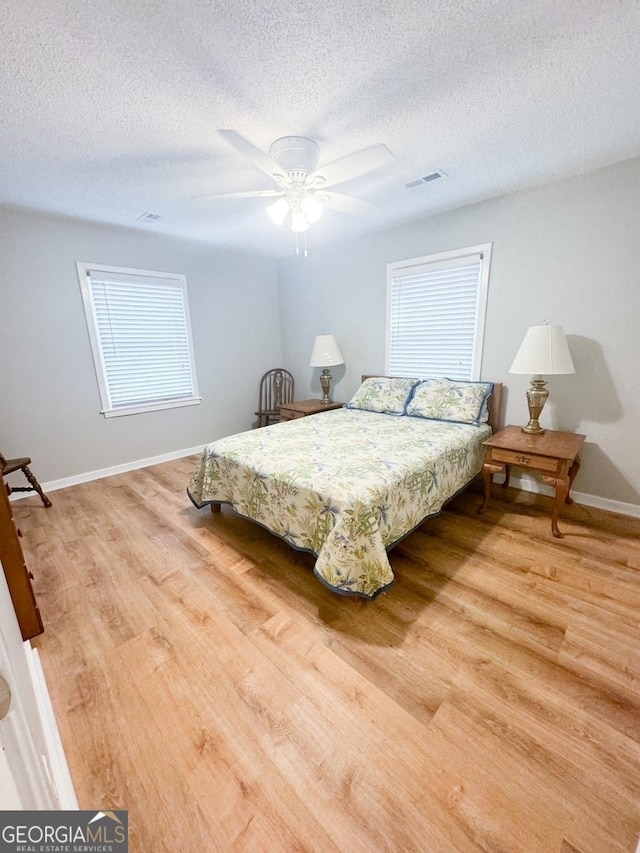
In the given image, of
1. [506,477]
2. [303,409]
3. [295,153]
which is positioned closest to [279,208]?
[295,153]

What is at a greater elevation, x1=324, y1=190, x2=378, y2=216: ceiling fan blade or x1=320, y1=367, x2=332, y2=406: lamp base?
x1=324, y1=190, x2=378, y2=216: ceiling fan blade

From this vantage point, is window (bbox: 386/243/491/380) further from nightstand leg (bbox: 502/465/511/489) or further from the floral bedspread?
nightstand leg (bbox: 502/465/511/489)

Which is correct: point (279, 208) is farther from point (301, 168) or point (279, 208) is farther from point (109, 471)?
point (109, 471)

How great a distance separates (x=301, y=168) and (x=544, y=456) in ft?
7.50

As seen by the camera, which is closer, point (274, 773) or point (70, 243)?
point (274, 773)

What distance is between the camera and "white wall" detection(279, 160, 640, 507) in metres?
2.26

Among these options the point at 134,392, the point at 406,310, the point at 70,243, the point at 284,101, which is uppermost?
the point at 284,101

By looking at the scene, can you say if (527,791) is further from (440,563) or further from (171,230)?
(171,230)

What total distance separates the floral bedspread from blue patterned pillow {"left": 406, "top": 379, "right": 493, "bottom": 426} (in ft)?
0.32

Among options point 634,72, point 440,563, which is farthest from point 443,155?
point 440,563

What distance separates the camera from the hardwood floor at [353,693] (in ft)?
3.11

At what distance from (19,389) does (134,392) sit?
2.98ft

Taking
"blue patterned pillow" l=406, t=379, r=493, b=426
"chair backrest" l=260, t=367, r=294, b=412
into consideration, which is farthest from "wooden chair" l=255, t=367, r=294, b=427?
"blue patterned pillow" l=406, t=379, r=493, b=426

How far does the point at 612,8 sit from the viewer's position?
3.84ft
